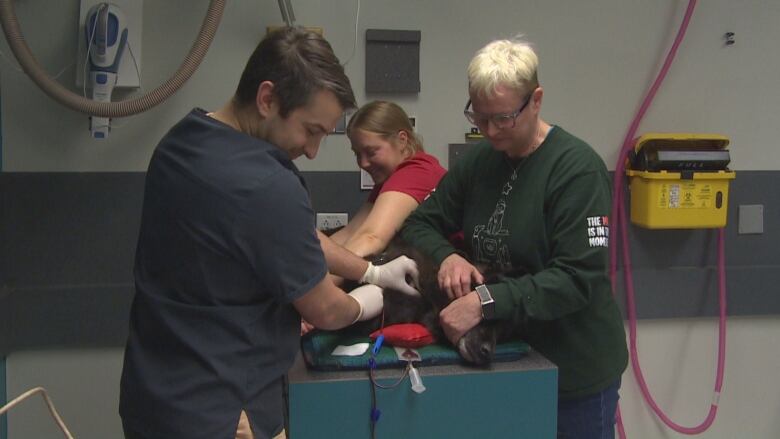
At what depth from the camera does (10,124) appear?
2062 millimetres

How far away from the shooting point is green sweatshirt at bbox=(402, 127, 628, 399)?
128cm

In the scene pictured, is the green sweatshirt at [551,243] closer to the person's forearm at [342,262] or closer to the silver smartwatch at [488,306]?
the silver smartwatch at [488,306]

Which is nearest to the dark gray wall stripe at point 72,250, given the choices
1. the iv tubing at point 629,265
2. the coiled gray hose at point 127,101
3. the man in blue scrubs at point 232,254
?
the coiled gray hose at point 127,101

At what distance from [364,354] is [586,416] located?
0.54 metres

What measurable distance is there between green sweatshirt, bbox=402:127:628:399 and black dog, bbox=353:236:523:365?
38 millimetres

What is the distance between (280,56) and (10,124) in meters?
1.47

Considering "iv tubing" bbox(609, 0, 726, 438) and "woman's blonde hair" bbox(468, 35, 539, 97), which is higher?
"woman's blonde hair" bbox(468, 35, 539, 97)

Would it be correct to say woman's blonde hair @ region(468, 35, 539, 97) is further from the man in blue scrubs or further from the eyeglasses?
the man in blue scrubs

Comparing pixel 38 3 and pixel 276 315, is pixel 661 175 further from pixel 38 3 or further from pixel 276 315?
pixel 38 3

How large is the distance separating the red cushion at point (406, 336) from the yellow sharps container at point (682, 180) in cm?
128

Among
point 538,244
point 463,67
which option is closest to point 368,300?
point 538,244

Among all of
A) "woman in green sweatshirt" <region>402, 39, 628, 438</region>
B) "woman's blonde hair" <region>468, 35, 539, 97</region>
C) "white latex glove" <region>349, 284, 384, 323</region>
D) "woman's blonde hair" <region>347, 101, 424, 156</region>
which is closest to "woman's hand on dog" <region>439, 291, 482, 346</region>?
"woman in green sweatshirt" <region>402, 39, 628, 438</region>

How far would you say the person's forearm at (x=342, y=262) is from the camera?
136cm

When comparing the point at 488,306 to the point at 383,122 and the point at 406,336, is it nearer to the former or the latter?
the point at 406,336
